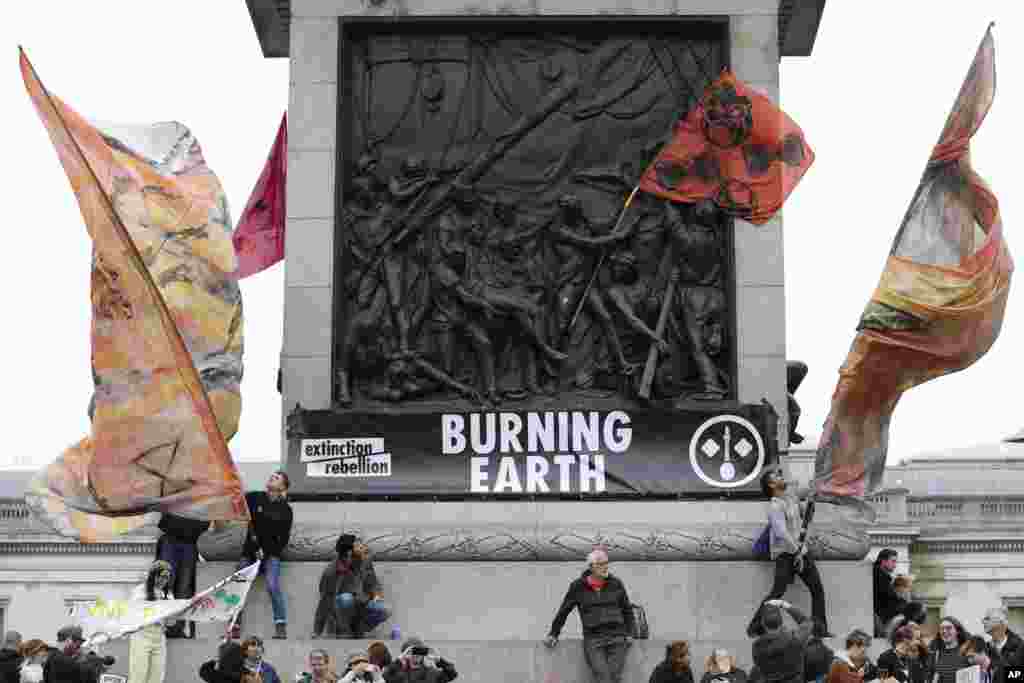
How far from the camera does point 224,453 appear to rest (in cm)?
3369

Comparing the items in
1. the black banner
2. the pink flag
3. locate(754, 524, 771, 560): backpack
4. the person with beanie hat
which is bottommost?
the person with beanie hat

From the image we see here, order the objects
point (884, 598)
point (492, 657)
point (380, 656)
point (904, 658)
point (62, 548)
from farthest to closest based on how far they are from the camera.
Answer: point (62, 548)
point (884, 598)
point (492, 657)
point (904, 658)
point (380, 656)

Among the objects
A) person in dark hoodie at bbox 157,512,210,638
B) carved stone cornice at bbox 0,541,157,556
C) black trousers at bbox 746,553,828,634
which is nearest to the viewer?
black trousers at bbox 746,553,828,634

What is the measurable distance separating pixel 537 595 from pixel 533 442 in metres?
2.06

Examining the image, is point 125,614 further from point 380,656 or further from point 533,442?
point 533,442

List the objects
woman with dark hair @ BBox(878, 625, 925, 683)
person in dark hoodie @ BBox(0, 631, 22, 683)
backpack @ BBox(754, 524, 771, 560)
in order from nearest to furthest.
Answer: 1. woman with dark hair @ BBox(878, 625, 925, 683)
2. person in dark hoodie @ BBox(0, 631, 22, 683)
3. backpack @ BBox(754, 524, 771, 560)

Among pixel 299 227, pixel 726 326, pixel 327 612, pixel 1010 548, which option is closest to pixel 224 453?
pixel 327 612

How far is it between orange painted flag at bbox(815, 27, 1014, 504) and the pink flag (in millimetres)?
9533

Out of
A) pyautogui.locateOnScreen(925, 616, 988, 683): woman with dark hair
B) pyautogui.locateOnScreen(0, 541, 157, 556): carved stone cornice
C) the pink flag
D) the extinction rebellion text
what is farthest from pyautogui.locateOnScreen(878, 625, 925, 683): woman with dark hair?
pyautogui.locateOnScreen(0, 541, 157, 556): carved stone cornice

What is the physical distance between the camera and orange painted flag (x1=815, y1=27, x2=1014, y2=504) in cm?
3522

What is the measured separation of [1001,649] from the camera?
→ 31.6 meters

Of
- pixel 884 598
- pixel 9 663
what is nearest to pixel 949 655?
pixel 884 598

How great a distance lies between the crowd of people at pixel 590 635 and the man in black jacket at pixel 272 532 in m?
0.01

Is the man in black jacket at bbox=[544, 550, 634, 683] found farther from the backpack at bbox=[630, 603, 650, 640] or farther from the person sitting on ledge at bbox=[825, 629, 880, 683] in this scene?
the person sitting on ledge at bbox=[825, 629, 880, 683]
